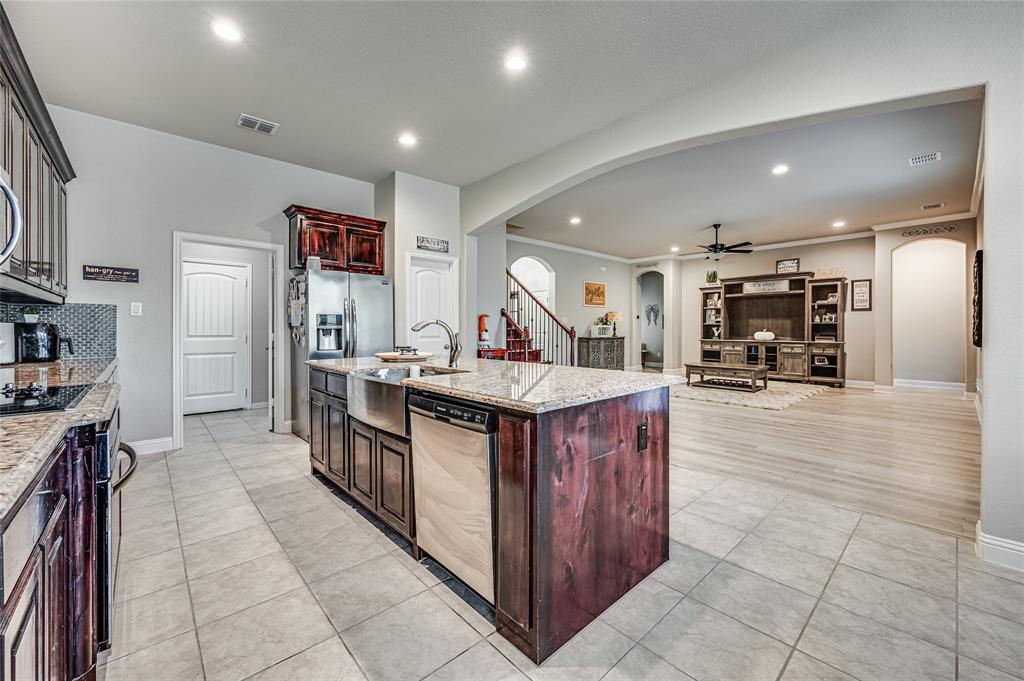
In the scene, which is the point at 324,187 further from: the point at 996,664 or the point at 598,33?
the point at 996,664

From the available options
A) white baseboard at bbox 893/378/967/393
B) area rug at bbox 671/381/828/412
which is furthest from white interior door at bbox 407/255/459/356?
white baseboard at bbox 893/378/967/393

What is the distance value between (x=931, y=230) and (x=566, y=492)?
903cm

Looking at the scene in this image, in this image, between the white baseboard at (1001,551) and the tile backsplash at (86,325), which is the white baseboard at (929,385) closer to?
the white baseboard at (1001,551)

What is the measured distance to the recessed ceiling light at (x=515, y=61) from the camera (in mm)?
3000

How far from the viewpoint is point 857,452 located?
3.96m

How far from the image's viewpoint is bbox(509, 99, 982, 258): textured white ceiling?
4152 millimetres

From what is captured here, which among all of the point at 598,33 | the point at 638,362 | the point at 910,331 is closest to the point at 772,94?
the point at 598,33

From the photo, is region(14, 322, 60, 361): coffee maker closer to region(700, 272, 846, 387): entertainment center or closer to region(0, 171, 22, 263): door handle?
region(0, 171, 22, 263): door handle

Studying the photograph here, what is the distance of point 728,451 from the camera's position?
4020mm

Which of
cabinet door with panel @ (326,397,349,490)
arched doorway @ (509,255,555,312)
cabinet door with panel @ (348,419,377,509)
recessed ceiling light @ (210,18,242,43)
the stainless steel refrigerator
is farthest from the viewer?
arched doorway @ (509,255,555,312)

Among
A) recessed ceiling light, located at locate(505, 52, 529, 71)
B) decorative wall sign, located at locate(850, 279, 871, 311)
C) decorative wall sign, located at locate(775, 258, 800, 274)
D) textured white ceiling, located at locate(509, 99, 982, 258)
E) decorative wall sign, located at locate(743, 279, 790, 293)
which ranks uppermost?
textured white ceiling, located at locate(509, 99, 982, 258)

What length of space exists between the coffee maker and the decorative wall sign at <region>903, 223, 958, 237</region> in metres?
11.1

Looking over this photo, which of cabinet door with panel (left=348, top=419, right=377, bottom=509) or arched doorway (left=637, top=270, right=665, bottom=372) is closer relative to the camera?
cabinet door with panel (left=348, top=419, right=377, bottom=509)

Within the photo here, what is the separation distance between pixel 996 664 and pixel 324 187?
20.1 ft
